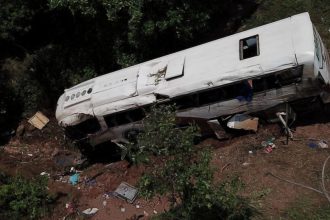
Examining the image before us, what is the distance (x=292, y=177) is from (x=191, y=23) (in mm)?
5267

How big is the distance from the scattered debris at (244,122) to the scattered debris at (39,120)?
6659 mm

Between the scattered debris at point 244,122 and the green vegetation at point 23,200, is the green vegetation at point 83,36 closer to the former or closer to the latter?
the scattered debris at point 244,122

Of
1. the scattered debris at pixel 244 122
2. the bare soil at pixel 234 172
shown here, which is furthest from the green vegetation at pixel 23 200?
the scattered debris at pixel 244 122

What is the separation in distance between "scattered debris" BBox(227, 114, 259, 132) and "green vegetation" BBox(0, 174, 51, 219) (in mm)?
4854

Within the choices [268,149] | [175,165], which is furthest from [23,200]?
[268,149]

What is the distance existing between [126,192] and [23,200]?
2.43m

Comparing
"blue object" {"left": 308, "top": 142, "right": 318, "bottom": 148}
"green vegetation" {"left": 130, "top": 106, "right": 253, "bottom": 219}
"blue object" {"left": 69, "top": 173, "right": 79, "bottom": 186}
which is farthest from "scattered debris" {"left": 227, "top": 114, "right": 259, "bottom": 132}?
"blue object" {"left": 69, "top": 173, "right": 79, "bottom": 186}

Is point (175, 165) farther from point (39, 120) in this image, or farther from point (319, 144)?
point (39, 120)

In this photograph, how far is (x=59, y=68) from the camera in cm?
1619

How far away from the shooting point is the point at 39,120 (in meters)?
15.8

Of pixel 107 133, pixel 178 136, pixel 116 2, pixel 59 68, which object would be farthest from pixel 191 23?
pixel 178 136

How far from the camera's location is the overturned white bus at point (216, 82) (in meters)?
10.7

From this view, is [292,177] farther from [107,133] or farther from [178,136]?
[107,133]

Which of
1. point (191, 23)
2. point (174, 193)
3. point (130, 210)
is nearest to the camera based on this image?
point (174, 193)
